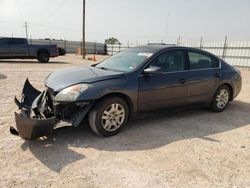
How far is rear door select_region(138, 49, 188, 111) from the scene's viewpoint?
14.9ft

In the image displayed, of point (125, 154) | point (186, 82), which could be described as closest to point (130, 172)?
point (125, 154)

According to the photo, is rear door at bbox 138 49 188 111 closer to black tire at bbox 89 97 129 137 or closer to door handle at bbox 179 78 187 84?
door handle at bbox 179 78 187 84

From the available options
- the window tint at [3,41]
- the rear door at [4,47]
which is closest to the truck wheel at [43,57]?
the rear door at [4,47]

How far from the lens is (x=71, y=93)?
3846 millimetres

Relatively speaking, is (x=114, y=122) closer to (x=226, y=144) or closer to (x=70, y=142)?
(x=70, y=142)

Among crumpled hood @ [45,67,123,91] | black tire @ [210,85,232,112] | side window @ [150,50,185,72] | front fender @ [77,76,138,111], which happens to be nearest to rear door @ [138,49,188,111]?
side window @ [150,50,185,72]

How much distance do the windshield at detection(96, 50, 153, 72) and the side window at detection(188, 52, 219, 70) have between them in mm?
1141

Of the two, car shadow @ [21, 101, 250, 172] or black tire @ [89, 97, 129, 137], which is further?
black tire @ [89, 97, 129, 137]

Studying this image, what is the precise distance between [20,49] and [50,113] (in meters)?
15.8

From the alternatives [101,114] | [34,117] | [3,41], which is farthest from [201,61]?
[3,41]

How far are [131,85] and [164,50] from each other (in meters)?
1.15

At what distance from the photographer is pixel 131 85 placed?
171 inches

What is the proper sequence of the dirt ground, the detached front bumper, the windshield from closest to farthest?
the dirt ground, the detached front bumper, the windshield

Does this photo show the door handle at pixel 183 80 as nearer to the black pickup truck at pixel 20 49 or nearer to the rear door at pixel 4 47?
the black pickup truck at pixel 20 49
